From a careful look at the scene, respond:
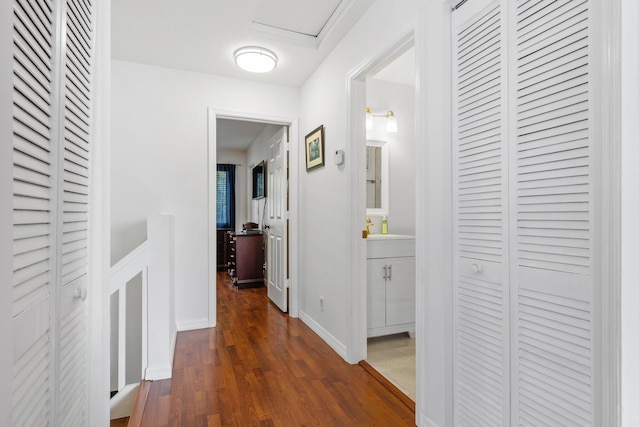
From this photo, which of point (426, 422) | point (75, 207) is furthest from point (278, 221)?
point (75, 207)

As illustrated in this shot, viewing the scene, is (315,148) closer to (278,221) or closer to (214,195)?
(214,195)

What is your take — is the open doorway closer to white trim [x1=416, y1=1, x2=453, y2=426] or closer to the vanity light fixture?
the vanity light fixture

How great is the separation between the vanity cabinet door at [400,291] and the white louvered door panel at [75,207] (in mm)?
2214

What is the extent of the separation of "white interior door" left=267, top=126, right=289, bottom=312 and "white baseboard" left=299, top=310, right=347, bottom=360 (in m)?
0.45

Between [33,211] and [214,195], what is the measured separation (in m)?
2.59

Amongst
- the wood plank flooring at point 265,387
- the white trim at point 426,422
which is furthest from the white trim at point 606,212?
the wood plank flooring at point 265,387

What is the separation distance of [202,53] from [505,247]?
282cm

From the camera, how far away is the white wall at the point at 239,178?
290 inches

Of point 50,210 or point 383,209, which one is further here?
point 383,209

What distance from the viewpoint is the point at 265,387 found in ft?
7.09

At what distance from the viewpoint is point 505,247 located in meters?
1.35

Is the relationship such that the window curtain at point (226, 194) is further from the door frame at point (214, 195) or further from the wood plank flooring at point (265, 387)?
the wood plank flooring at point (265, 387)

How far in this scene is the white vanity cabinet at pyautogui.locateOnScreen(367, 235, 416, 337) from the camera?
2863 mm

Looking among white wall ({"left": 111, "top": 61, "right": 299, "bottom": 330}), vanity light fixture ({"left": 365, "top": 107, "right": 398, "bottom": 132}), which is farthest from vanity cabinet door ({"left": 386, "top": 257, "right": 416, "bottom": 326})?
white wall ({"left": 111, "top": 61, "right": 299, "bottom": 330})
